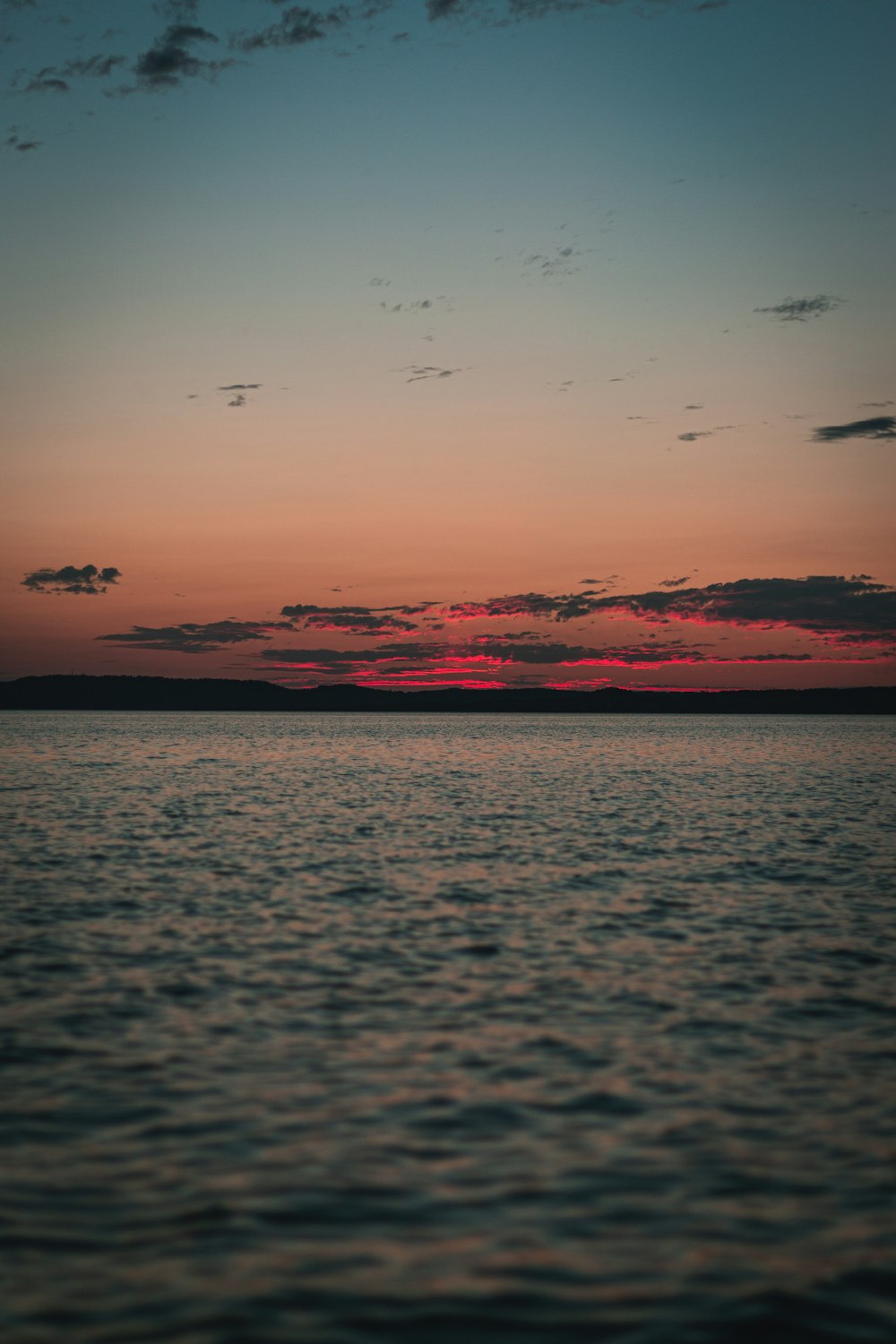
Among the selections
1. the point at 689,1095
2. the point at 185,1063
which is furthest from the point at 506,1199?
the point at 185,1063

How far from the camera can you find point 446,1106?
12883 millimetres

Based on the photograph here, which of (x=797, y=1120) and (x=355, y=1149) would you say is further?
(x=797, y=1120)

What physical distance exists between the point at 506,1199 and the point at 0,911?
18515 mm

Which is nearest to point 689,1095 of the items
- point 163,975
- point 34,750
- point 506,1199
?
point 506,1199

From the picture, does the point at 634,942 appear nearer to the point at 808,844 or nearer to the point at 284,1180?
the point at 284,1180

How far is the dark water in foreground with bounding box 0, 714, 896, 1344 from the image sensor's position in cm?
876

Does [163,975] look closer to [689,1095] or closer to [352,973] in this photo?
[352,973]

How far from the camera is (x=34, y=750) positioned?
122 m

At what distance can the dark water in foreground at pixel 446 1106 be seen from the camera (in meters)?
8.76

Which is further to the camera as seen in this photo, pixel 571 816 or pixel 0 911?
pixel 571 816

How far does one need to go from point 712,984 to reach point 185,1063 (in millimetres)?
9497

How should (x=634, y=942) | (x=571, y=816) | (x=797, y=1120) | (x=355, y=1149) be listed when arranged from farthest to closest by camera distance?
(x=571, y=816)
(x=634, y=942)
(x=797, y=1120)
(x=355, y=1149)

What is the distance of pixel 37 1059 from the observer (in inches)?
574

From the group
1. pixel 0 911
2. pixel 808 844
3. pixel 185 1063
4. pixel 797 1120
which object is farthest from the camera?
pixel 808 844
